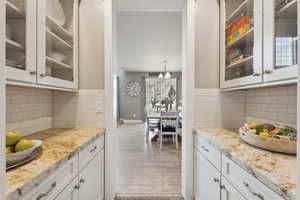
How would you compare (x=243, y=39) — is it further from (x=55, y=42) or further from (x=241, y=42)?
(x=55, y=42)

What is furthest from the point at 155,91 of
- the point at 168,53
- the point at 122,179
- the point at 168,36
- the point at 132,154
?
the point at 122,179

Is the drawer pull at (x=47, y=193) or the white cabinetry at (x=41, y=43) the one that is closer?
the drawer pull at (x=47, y=193)

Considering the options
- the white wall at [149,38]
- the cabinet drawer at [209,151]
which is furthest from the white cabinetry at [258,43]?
the white wall at [149,38]

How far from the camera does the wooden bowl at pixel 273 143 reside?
1.05 metres

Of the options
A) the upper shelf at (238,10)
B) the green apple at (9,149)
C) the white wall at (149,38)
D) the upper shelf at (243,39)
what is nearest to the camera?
the green apple at (9,149)

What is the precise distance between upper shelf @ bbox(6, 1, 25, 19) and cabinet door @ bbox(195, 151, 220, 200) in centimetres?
167

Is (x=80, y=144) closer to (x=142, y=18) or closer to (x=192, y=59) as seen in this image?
(x=192, y=59)

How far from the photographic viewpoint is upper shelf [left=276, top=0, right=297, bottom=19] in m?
1.03

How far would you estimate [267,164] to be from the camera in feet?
2.98

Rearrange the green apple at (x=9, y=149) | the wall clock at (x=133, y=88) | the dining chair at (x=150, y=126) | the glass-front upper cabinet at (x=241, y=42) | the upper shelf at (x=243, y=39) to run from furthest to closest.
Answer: the wall clock at (x=133, y=88) → the dining chair at (x=150, y=126) → the upper shelf at (x=243, y=39) → the glass-front upper cabinet at (x=241, y=42) → the green apple at (x=9, y=149)

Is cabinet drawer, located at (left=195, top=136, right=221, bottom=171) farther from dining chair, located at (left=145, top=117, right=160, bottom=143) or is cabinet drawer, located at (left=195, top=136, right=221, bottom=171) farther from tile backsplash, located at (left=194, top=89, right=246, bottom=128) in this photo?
dining chair, located at (left=145, top=117, right=160, bottom=143)

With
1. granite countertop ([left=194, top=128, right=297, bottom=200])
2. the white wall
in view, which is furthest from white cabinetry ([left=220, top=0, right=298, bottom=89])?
the white wall

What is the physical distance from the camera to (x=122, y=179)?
8.66 feet

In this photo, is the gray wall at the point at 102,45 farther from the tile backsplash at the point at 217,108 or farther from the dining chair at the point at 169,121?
the dining chair at the point at 169,121
